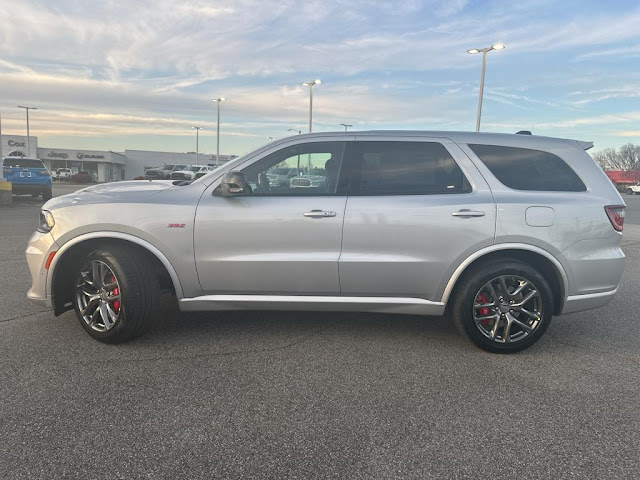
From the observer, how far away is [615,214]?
3863mm

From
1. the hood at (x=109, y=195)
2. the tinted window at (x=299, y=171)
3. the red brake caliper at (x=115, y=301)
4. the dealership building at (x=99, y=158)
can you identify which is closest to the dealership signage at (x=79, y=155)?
the dealership building at (x=99, y=158)

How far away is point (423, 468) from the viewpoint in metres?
2.40

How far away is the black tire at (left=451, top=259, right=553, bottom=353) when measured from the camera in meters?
3.80

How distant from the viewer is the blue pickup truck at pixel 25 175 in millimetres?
18109

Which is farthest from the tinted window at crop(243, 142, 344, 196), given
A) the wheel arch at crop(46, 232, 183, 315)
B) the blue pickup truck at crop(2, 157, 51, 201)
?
the blue pickup truck at crop(2, 157, 51, 201)

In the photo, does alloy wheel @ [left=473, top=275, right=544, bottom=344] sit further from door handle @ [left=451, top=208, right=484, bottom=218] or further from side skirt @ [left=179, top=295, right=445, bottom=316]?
door handle @ [left=451, top=208, right=484, bottom=218]

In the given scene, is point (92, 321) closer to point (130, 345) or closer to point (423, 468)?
point (130, 345)

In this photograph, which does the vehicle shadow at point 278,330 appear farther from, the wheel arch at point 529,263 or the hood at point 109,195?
the hood at point 109,195

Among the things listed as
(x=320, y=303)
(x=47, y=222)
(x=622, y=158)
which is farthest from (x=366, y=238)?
(x=622, y=158)

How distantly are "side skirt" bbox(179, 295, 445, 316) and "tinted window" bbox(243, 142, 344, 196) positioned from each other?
0.87 meters

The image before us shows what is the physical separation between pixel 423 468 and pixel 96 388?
2157mm

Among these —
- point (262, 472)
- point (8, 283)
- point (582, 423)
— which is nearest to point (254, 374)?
point (262, 472)

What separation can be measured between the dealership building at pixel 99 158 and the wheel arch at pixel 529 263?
6100 cm

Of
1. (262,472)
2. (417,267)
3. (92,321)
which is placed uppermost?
(417,267)
